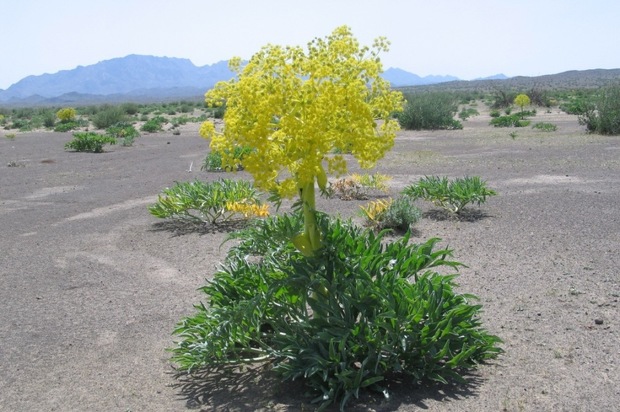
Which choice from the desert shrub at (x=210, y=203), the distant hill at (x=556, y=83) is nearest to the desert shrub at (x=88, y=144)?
the desert shrub at (x=210, y=203)

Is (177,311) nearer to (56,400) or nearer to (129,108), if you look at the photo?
(56,400)

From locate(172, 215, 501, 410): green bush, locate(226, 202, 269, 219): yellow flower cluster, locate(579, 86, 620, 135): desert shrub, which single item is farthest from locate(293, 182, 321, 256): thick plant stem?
locate(579, 86, 620, 135): desert shrub

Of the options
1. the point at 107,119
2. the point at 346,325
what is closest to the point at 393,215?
the point at 346,325

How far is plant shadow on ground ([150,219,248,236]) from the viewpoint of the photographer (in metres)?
8.80

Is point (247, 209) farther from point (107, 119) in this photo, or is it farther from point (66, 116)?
point (66, 116)

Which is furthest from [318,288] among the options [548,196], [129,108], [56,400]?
[129,108]

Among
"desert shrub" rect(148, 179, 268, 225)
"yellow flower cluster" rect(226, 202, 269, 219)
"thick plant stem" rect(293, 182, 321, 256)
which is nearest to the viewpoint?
"thick plant stem" rect(293, 182, 321, 256)

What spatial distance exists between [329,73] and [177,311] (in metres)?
3.06

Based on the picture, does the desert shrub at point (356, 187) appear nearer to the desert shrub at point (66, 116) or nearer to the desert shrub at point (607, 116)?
the desert shrub at point (607, 116)

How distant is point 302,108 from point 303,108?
0.4 inches

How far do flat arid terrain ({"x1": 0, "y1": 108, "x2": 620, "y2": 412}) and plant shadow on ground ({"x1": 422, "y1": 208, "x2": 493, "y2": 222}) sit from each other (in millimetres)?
41

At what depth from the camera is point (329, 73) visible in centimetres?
364

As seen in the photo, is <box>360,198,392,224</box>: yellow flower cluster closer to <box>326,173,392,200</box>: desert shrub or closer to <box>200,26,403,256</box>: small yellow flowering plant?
<box>326,173,392,200</box>: desert shrub

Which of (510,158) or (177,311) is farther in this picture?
(510,158)
